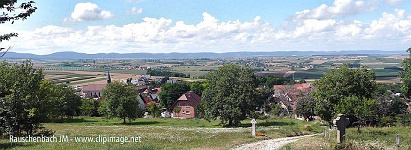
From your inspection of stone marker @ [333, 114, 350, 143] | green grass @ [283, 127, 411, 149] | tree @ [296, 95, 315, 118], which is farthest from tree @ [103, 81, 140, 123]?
stone marker @ [333, 114, 350, 143]

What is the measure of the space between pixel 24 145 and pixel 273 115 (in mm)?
54820

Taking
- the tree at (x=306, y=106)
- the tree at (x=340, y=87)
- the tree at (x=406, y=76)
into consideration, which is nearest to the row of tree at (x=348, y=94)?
the tree at (x=340, y=87)

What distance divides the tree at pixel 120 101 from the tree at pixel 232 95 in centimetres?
1503

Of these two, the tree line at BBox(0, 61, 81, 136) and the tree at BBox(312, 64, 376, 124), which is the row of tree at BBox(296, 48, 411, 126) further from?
the tree line at BBox(0, 61, 81, 136)

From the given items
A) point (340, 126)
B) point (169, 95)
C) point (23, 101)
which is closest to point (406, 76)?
point (340, 126)

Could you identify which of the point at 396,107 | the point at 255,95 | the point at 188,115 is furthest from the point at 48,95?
the point at 188,115

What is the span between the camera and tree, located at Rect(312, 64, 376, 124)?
2814 centimetres

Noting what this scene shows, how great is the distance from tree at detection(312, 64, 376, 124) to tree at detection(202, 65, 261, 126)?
61.0 feet

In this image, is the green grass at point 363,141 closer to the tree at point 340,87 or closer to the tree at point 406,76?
the tree at point 340,87

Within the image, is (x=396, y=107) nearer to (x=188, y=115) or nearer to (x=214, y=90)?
(x=214, y=90)

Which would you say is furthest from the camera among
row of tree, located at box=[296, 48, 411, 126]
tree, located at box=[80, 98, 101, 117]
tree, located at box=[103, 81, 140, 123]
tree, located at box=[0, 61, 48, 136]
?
tree, located at box=[80, 98, 101, 117]

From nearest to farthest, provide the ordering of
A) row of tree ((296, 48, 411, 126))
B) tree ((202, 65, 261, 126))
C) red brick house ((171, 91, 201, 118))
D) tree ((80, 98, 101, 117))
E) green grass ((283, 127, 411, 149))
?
green grass ((283, 127, 411, 149))
row of tree ((296, 48, 411, 126))
tree ((202, 65, 261, 126))
tree ((80, 98, 101, 117))
red brick house ((171, 91, 201, 118))

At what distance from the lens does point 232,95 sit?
48.0 metres

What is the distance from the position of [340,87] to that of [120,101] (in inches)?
1549
